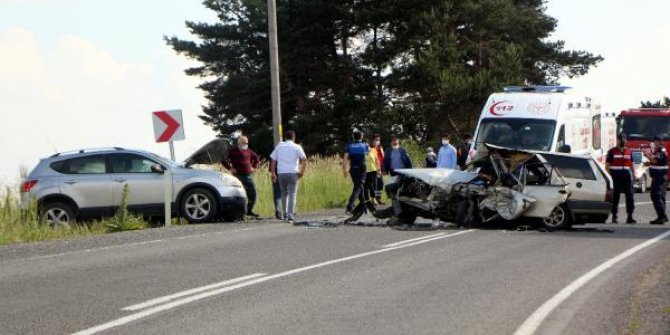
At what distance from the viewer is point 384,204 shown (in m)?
26.6

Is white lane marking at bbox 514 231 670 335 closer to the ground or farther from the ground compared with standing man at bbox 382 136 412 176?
closer to the ground

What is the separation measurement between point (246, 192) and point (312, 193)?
6.21 m

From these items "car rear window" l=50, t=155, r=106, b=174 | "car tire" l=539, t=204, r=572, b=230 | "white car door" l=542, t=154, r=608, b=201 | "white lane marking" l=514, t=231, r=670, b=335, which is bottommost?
"white lane marking" l=514, t=231, r=670, b=335

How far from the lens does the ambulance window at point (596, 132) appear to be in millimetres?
26922

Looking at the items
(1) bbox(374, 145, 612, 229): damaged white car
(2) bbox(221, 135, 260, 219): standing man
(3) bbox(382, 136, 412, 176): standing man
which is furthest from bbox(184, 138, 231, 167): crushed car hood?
(3) bbox(382, 136, 412, 176): standing man

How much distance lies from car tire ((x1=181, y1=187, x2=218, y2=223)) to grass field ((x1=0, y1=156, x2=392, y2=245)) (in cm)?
88

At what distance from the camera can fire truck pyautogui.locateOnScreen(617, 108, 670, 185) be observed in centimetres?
3775

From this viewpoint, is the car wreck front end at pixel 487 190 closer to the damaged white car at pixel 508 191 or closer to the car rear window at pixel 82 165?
the damaged white car at pixel 508 191

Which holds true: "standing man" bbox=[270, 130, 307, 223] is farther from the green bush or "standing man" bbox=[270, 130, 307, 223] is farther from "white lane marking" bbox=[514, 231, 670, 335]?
"white lane marking" bbox=[514, 231, 670, 335]

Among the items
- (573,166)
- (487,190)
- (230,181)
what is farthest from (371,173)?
(573,166)

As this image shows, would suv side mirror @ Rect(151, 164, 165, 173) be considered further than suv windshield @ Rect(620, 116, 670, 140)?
No

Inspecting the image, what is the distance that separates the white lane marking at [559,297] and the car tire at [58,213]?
398 inches

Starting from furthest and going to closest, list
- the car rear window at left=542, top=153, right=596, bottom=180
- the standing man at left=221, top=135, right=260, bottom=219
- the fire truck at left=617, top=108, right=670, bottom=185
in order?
the fire truck at left=617, top=108, right=670, bottom=185
the standing man at left=221, top=135, right=260, bottom=219
the car rear window at left=542, top=153, right=596, bottom=180

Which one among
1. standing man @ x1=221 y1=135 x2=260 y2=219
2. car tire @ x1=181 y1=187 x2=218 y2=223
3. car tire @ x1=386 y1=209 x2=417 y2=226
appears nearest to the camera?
car tire @ x1=386 y1=209 x2=417 y2=226
